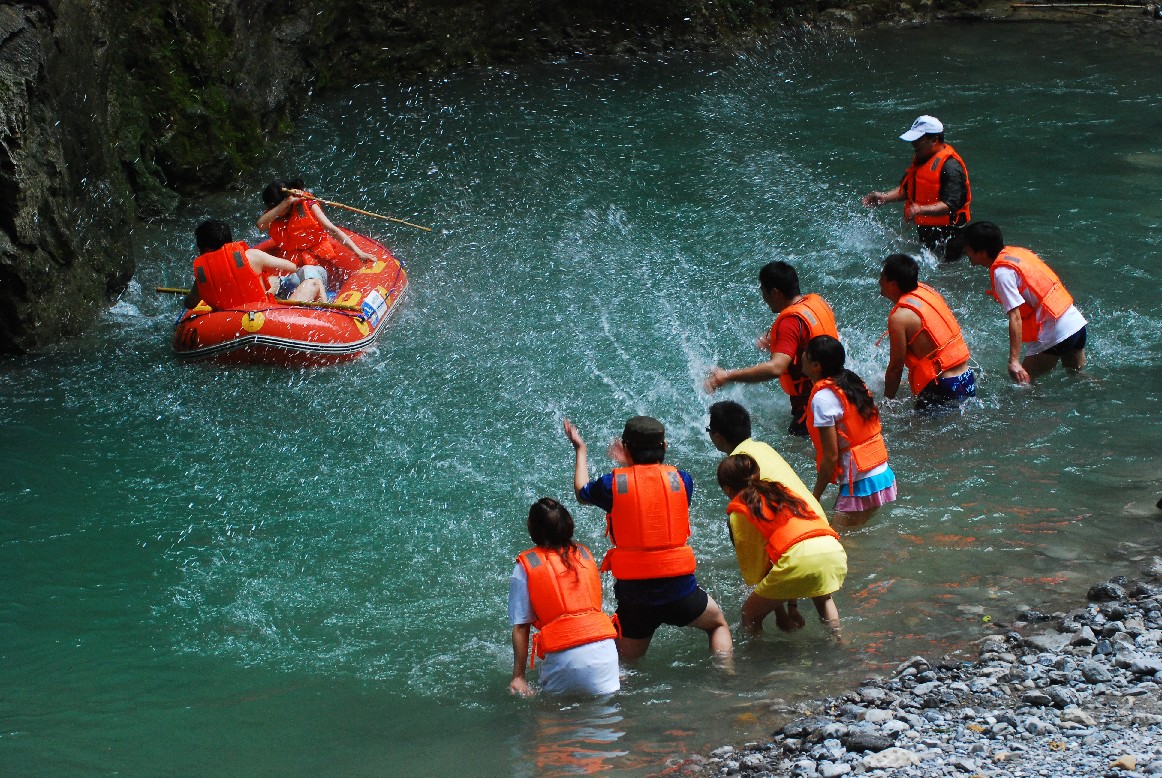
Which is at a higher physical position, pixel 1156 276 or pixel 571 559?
pixel 1156 276

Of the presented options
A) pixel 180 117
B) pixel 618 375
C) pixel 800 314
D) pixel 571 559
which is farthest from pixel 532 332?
pixel 180 117

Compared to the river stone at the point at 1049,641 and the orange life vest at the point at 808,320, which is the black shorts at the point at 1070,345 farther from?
the river stone at the point at 1049,641

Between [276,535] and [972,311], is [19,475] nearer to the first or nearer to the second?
[276,535]

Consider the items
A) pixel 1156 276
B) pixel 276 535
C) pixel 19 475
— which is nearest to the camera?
pixel 276 535

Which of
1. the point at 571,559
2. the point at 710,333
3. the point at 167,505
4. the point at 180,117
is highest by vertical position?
the point at 180,117

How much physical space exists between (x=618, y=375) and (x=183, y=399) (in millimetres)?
3535

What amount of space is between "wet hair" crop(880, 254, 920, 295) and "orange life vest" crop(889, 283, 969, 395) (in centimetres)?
6

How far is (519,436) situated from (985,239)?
11.5 feet

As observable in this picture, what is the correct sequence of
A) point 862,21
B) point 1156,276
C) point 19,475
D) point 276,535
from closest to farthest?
point 276,535 < point 19,475 < point 1156,276 < point 862,21

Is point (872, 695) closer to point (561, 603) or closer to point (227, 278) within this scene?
point (561, 603)

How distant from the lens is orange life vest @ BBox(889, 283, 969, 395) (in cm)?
701

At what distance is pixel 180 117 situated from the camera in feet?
43.6

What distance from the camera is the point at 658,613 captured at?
5.52 meters

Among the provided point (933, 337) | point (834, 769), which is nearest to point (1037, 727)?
point (834, 769)
